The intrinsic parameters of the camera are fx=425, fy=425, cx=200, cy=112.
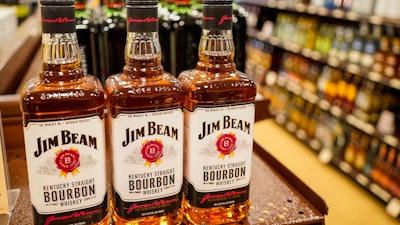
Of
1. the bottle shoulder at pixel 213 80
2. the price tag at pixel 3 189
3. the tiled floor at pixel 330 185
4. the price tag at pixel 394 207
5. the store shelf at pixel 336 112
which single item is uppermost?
the bottle shoulder at pixel 213 80

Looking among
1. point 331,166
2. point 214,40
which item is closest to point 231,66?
point 214,40

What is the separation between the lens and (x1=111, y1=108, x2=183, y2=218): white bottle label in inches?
31.0

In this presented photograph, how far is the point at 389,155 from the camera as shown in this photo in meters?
3.03

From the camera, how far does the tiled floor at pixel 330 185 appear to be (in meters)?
2.83

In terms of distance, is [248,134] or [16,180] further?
[16,180]

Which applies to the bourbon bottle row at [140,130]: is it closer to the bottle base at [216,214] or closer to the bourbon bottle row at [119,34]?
the bottle base at [216,214]

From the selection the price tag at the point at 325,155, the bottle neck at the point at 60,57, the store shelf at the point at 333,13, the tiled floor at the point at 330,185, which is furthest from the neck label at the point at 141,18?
the price tag at the point at 325,155

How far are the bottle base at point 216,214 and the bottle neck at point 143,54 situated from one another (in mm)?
302

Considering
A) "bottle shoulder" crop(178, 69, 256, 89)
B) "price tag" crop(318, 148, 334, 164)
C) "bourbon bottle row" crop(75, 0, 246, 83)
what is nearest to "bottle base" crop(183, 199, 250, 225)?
"bottle shoulder" crop(178, 69, 256, 89)

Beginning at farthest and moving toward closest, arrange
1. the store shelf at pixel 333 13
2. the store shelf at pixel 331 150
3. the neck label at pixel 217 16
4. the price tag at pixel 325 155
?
the price tag at pixel 325 155, the store shelf at pixel 331 150, the store shelf at pixel 333 13, the neck label at pixel 217 16

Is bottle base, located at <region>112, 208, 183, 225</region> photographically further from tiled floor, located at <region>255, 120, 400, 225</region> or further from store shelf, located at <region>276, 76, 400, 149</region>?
store shelf, located at <region>276, 76, 400, 149</region>

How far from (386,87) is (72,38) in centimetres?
294

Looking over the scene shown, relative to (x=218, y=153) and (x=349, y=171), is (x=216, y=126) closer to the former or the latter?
(x=218, y=153)

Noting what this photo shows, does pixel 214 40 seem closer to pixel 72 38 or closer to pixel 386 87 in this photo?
pixel 72 38
